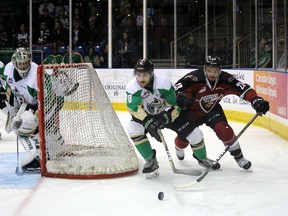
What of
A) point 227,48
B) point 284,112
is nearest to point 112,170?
point 284,112

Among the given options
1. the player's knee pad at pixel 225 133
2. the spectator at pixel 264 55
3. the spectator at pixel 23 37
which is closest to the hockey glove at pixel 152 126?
the player's knee pad at pixel 225 133

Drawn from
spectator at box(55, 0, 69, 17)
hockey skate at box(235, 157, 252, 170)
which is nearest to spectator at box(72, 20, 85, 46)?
spectator at box(55, 0, 69, 17)

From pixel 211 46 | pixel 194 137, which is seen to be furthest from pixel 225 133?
pixel 211 46

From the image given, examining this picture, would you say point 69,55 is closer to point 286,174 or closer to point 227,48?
point 227,48

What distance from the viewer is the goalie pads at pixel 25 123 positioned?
396 centimetres

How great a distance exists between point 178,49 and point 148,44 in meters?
0.50

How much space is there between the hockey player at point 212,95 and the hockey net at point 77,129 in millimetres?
533

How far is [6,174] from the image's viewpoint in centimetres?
397

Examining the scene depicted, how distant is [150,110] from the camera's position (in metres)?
3.88

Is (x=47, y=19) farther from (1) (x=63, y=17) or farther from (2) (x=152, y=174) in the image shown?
(2) (x=152, y=174)

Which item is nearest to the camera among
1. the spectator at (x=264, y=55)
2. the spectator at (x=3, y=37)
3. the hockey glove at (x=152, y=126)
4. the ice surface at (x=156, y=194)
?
the ice surface at (x=156, y=194)

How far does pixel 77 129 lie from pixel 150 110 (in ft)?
1.79

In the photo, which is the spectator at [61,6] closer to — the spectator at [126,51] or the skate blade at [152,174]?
the spectator at [126,51]

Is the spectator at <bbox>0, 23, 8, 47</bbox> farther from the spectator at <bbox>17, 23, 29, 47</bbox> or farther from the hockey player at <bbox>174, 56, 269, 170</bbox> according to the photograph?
the hockey player at <bbox>174, 56, 269, 170</bbox>
